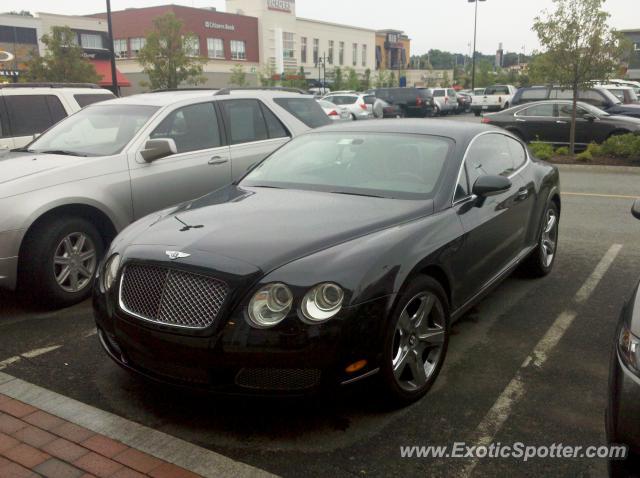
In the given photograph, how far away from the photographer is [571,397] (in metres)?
3.69

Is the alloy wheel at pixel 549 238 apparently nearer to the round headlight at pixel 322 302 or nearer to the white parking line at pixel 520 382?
the white parking line at pixel 520 382

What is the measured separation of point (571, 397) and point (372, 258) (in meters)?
A: 1.47

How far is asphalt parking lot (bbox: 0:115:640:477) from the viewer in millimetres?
3125

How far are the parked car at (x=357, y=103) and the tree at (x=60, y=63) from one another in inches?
480

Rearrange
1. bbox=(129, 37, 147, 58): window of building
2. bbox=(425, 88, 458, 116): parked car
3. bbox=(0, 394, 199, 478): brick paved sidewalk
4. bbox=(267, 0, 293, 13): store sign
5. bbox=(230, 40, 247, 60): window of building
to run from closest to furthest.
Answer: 1. bbox=(0, 394, 199, 478): brick paved sidewalk
2. bbox=(425, 88, 458, 116): parked car
3. bbox=(129, 37, 147, 58): window of building
4. bbox=(230, 40, 247, 60): window of building
5. bbox=(267, 0, 293, 13): store sign

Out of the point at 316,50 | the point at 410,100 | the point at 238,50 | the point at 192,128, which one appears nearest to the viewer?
the point at 192,128

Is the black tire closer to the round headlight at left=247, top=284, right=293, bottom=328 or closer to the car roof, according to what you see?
the car roof

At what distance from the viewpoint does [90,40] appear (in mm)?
51625

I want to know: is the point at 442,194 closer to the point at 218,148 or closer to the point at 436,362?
the point at 436,362

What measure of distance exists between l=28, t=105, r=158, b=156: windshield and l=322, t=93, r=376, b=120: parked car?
24324 millimetres

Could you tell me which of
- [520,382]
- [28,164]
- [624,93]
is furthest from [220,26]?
[520,382]

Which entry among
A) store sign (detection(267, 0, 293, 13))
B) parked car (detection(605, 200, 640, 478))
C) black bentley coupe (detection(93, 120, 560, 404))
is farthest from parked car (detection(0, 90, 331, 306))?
store sign (detection(267, 0, 293, 13))

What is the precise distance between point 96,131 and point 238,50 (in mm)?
65394

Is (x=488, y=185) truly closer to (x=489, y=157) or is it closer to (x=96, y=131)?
(x=489, y=157)
